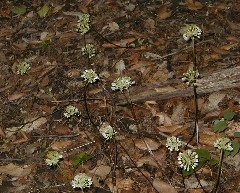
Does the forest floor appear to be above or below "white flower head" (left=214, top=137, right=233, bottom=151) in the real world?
above

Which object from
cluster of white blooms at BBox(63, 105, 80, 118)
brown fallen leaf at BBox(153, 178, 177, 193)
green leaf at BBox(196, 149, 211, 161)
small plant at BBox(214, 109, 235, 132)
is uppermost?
cluster of white blooms at BBox(63, 105, 80, 118)

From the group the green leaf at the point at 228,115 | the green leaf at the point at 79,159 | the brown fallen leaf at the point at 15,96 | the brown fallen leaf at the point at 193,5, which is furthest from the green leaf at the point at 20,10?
the green leaf at the point at 228,115

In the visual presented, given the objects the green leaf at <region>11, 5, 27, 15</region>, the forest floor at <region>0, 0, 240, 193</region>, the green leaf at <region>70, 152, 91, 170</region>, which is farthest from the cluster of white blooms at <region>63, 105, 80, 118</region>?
the green leaf at <region>11, 5, 27, 15</region>

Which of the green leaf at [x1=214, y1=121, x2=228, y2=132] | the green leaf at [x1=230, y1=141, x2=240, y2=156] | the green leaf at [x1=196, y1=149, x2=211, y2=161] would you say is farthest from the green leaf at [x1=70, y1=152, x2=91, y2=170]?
the green leaf at [x1=230, y1=141, x2=240, y2=156]

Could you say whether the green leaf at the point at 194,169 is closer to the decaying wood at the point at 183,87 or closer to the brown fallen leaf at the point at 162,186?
the brown fallen leaf at the point at 162,186

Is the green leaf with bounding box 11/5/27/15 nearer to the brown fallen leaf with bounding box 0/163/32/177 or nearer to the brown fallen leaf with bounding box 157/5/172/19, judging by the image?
the brown fallen leaf with bounding box 157/5/172/19

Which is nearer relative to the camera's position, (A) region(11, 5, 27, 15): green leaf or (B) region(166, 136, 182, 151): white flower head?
(B) region(166, 136, 182, 151): white flower head

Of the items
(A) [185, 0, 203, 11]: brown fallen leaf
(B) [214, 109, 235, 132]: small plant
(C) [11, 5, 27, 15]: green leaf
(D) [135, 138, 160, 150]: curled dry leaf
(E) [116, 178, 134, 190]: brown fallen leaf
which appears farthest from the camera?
(C) [11, 5, 27, 15]: green leaf

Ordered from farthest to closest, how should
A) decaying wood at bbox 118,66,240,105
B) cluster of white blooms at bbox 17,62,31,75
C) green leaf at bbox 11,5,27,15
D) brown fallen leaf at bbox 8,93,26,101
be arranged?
green leaf at bbox 11,5,27,15
cluster of white blooms at bbox 17,62,31,75
brown fallen leaf at bbox 8,93,26,101
decaying wood at bbox 118,66,240,105
